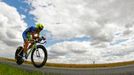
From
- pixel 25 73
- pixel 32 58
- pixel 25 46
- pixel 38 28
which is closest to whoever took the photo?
pixel 38 28

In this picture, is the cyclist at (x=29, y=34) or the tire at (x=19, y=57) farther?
the tire at (x=19, y=57)

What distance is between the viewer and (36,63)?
16.7m

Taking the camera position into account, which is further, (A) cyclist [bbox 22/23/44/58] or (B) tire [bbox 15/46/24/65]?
(B) tire [bbox 15/46/24/65]

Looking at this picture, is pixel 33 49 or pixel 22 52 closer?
pixel 33 49

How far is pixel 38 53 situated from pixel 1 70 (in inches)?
202

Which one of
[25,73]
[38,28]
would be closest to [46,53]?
[38,28]

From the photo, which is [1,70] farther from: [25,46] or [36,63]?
[36,63]

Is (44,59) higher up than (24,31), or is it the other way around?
(24,31)

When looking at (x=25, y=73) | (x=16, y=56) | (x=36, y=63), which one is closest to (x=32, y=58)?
(x=36, y=63)

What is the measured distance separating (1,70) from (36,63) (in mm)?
5136

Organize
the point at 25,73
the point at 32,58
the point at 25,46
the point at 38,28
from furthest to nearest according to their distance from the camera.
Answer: the point at 25,73 → the point at 25,46 → the point at 32,58 → the point at 38,28

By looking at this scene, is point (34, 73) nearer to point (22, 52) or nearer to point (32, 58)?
point (22, 52)

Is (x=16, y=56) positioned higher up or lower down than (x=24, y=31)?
lower down

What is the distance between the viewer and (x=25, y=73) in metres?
20.7
